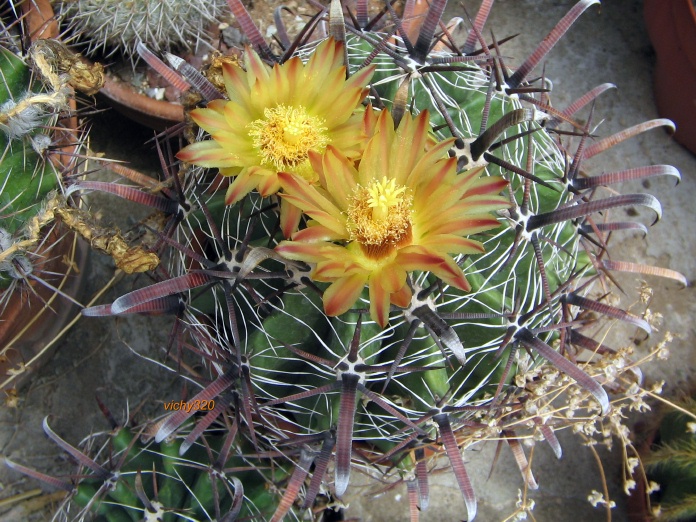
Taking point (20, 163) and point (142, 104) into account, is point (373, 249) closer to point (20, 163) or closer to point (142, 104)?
point (20, 163)

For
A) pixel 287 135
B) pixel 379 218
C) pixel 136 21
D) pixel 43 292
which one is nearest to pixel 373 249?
pixel 379 218

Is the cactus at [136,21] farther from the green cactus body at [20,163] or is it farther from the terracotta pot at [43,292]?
the green cactus body at [20,163]

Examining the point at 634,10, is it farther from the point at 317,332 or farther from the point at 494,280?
the point at 317,332

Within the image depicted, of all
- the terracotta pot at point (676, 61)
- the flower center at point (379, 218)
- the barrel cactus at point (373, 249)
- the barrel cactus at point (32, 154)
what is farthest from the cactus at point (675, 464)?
the barrel cactus at point (32, 154)

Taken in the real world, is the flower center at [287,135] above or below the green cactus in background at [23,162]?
above

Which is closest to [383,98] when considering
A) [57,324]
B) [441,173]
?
[441,173]

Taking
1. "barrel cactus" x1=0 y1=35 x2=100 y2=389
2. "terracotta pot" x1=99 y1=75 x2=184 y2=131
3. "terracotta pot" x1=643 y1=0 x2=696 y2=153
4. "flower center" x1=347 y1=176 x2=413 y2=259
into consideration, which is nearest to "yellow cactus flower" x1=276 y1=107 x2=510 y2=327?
"flower center" x1=347 y1=176 x2=413 y2=259
